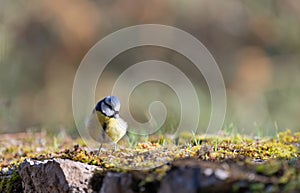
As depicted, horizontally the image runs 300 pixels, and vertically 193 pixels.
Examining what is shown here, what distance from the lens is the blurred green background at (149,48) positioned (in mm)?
11922

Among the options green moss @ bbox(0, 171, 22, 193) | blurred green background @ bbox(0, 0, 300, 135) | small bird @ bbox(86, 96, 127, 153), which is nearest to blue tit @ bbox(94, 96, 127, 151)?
small bird @ bbox(86, 96, 127, 153)

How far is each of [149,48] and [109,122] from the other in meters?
9.25

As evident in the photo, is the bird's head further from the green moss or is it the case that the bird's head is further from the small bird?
the green moss

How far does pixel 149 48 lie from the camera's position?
13.5 metres

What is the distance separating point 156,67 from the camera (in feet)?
41.0

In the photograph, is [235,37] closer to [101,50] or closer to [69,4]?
Answer: [101,50]

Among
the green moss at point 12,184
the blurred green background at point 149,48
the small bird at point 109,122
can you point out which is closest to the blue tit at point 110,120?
the small bird at point 109,122

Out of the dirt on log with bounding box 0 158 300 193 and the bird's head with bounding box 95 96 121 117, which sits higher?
the bird's head with bounding box 95 96 121 117

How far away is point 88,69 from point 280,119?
4.82m

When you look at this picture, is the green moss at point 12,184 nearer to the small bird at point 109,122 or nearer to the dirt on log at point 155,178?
the dirt on log at point 155,178

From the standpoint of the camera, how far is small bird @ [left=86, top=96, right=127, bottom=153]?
14.1 feet

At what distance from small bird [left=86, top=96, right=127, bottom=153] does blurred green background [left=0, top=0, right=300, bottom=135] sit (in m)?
6.83

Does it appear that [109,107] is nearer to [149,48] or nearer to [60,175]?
[60,175]

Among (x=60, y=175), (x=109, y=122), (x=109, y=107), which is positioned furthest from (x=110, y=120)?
(x=60, y=175)
